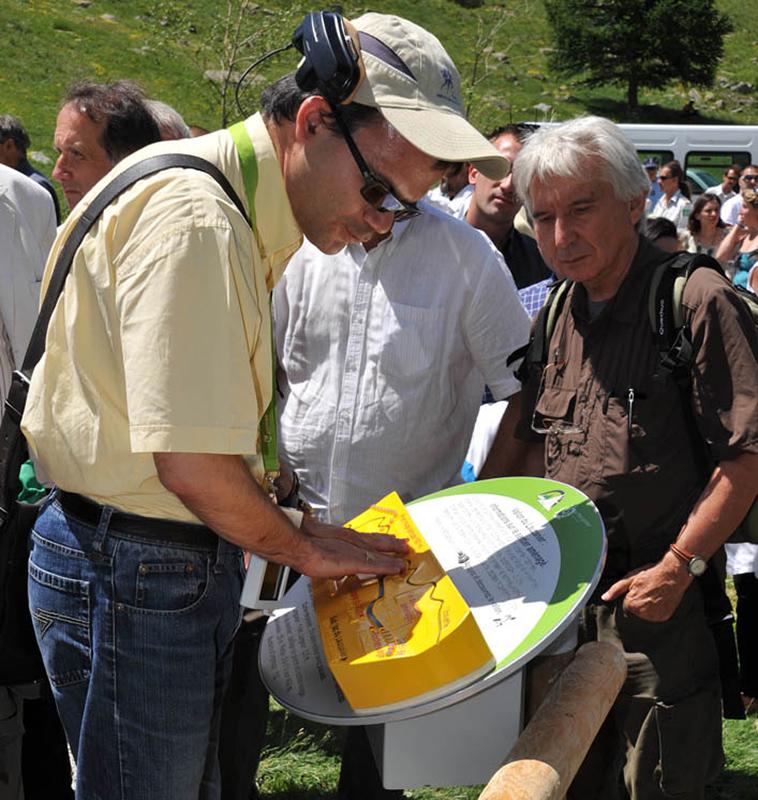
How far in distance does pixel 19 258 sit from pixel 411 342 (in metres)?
1.38

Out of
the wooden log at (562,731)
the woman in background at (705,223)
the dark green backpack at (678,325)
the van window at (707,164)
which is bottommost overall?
the van window at (707,164)

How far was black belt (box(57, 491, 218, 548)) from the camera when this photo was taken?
1.73 m

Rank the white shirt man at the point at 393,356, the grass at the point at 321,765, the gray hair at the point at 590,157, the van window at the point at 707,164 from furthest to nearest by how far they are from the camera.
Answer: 1. the van window at the point at 707,164
2. the grass at the point at 321,765
3. the white shirt man at the point at 393,356
4. the gray hair at the point at 590,157

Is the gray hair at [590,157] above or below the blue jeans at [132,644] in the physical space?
above

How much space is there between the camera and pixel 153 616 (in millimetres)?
1726

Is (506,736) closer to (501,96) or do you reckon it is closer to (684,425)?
(684,425)

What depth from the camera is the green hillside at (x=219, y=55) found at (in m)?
24.8

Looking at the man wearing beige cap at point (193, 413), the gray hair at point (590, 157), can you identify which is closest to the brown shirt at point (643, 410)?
the gray hair at point (590, 157)

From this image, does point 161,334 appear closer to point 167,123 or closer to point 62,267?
point 62,267

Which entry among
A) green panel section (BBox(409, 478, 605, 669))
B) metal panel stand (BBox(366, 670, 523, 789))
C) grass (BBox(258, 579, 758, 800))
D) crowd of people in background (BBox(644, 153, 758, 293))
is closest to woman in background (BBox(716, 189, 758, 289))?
crowd of people in background (BBox(644, 153, 758, 293))

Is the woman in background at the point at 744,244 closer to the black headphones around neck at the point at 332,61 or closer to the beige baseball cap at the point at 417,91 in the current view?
the beige baseball cap at the point at 417,91

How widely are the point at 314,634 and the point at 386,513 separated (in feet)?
0.86

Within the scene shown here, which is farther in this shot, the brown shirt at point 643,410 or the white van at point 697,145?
the white van at point 697,145

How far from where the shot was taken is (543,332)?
2777 mm
